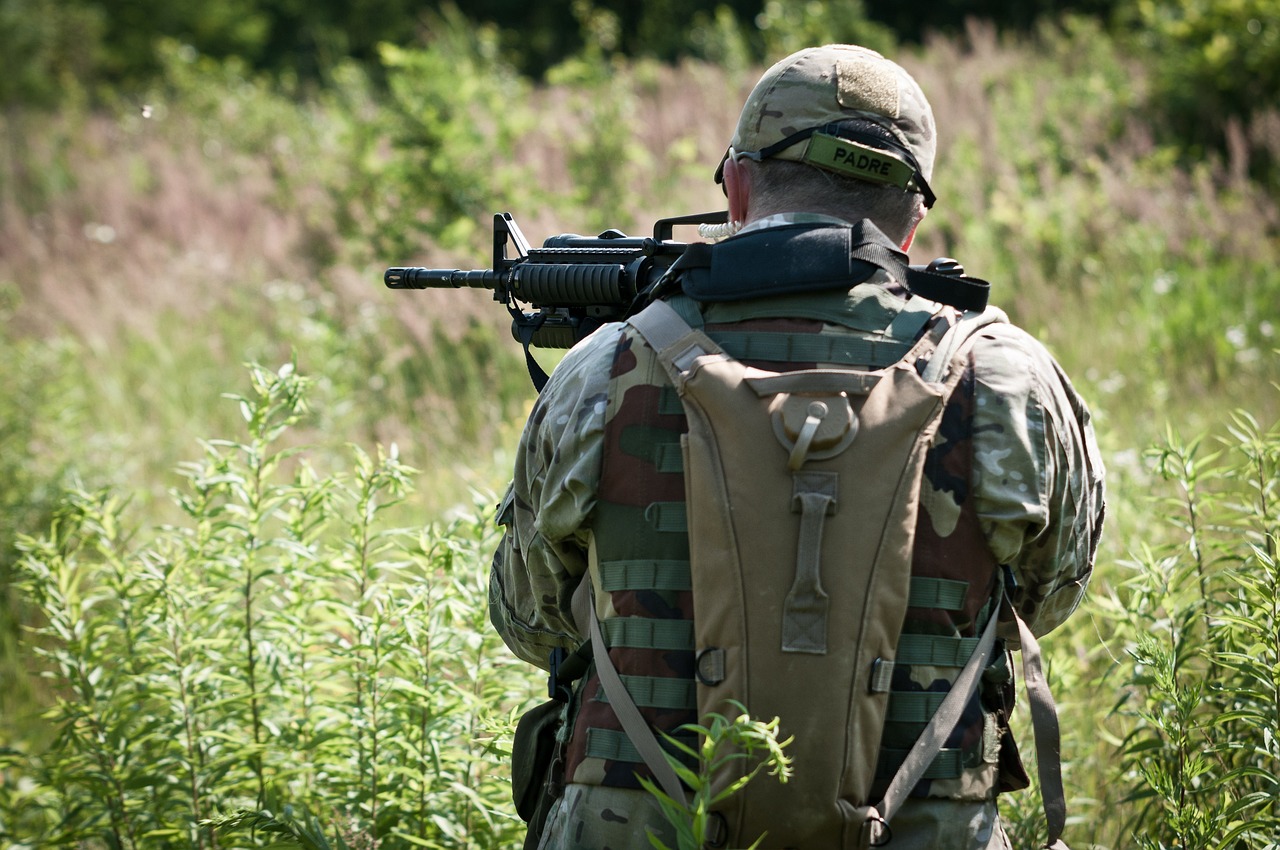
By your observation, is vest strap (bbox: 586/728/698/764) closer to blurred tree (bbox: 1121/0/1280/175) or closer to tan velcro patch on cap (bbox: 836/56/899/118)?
tan velcro patch on cap (bbox: 836/56/899/118)

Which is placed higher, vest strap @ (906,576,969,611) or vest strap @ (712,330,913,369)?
vest strap @ (712,330,913,369)

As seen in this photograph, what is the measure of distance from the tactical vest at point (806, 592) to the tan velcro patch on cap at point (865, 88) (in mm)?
407

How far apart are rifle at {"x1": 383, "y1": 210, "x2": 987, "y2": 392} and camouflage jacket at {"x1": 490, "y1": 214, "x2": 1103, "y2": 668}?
0.46m

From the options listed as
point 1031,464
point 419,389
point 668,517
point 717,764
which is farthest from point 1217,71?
point 717,764

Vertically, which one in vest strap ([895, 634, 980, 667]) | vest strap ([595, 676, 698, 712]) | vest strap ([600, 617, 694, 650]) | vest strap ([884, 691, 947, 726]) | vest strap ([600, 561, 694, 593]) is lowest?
vest strap ([884, 691, 947, 726])

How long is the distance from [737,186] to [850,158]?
0.25m

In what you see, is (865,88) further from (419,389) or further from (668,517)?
(419,389)

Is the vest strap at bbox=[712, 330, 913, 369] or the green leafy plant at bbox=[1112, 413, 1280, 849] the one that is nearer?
the vest strap at bbox=[712, 330, 913, 369]

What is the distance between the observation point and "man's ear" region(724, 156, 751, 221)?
218 cm

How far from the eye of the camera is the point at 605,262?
2811 mm

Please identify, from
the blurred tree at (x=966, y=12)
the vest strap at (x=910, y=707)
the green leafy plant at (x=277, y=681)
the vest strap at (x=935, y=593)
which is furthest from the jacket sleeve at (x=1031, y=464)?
the blurred tree at (x=966, y=12)

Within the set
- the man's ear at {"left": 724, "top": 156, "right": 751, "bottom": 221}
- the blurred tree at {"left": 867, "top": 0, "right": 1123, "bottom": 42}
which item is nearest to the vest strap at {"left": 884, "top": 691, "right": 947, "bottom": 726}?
the man's ear at {"left": 724, "top": 156, "right": 751, "bottom": 221}

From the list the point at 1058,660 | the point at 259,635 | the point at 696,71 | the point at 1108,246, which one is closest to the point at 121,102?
the point at 696,71

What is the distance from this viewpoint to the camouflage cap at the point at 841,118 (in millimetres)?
2053
